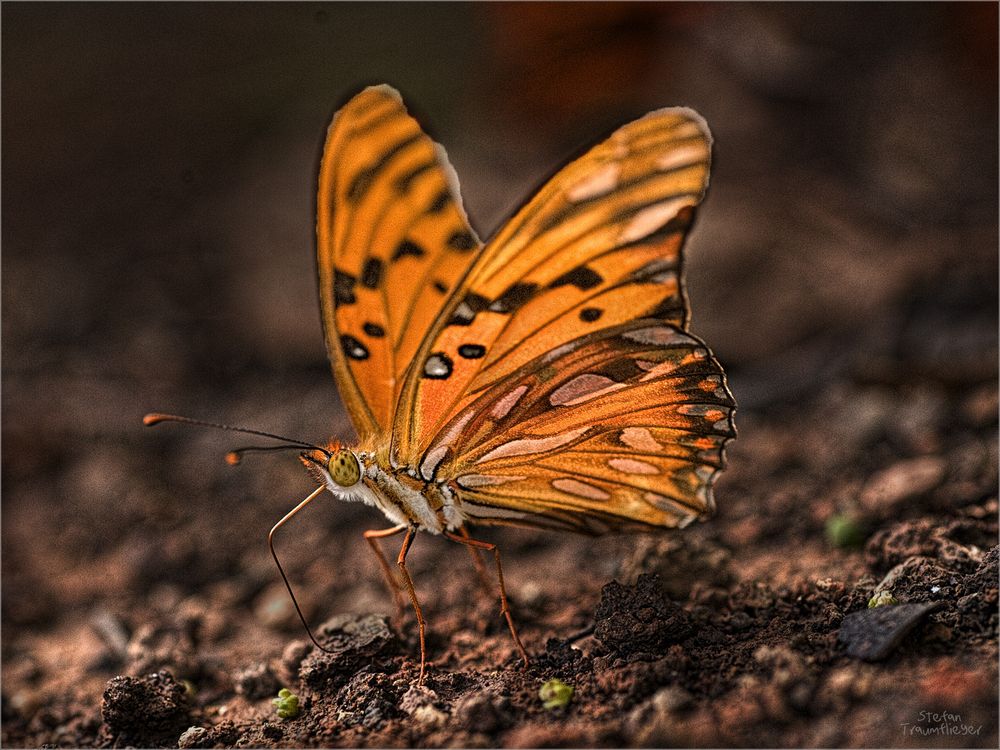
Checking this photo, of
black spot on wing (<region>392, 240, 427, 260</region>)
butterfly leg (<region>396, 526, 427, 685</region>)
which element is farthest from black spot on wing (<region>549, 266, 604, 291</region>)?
butterfly leg (<region>396, 526, 427, 685</region>)

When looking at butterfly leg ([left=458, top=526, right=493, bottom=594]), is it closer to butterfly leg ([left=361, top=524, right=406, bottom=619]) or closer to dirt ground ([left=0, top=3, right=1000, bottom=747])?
dirt ground ([left=0, top=3, right=1000, bottom=747])

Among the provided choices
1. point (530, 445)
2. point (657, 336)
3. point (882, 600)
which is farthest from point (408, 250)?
point (882, 600)

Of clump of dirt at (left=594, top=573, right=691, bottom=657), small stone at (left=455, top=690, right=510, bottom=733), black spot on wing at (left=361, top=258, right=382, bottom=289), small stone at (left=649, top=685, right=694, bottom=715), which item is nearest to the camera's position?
small stone at (left=649, top=685, right=694, bottom=715)

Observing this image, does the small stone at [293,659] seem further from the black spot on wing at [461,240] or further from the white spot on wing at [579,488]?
the black spot on wing at [461,240]

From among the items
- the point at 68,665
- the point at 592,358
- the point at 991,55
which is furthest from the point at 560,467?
the point at 991,55

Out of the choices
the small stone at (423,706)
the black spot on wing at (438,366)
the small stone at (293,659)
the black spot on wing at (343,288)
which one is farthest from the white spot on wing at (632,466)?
the small stone at (293,659)

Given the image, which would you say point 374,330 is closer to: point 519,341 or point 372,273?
point 372,273
